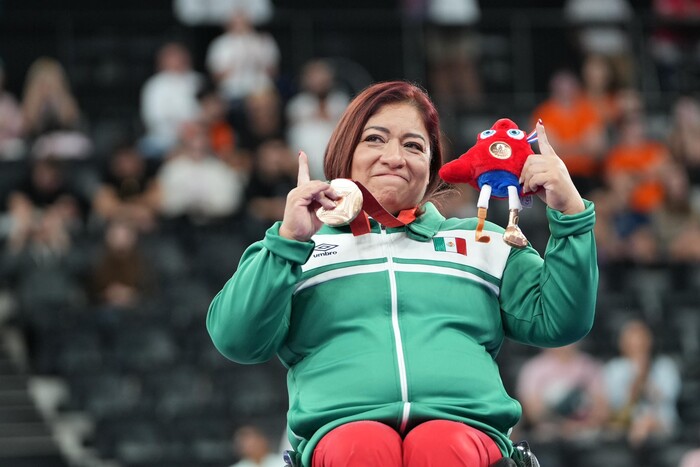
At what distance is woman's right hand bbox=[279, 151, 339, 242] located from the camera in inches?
128

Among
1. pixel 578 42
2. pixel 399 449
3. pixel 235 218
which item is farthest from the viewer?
pixel 578 42

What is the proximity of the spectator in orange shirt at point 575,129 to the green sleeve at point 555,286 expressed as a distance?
747cm

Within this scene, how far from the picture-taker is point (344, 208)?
3336 mm

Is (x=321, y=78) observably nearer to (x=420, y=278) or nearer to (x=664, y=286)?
(x=664, y=286)

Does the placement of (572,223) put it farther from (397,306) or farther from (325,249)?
(325,249)

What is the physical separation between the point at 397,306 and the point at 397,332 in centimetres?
7

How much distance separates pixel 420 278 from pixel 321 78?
291 inches

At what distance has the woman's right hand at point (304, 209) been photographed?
3262mm

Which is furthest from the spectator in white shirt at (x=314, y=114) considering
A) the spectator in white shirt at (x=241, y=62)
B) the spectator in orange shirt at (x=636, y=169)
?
the spectator in orange shirt at (x=636, y=169)

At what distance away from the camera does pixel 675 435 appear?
333 inches

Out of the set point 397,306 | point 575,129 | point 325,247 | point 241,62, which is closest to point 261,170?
point 241,62

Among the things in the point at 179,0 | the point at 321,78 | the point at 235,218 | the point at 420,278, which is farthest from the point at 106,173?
the point at 420,278

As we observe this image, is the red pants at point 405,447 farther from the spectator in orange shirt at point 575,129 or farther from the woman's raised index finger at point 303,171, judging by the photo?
the spectator in orange shirt at point 575,129

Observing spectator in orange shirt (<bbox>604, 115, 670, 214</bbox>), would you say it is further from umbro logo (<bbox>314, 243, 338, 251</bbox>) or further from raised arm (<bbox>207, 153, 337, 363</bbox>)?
raised arm (<bbox>207, 153, 337, 363</bbox>)
